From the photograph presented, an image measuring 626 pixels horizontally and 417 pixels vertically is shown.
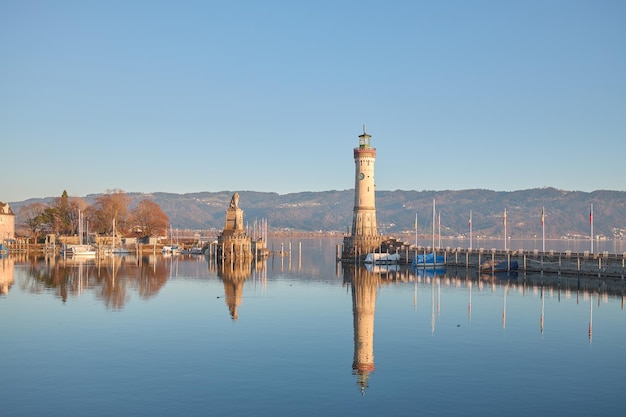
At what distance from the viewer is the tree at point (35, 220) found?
543ft

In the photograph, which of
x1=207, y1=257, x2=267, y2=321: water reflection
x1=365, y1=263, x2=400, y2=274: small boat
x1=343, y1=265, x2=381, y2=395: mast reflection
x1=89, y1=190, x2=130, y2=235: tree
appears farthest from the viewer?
x1=89, y1=190, x2=130, y2=235: tree

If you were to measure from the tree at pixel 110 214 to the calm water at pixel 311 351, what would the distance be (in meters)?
98.6

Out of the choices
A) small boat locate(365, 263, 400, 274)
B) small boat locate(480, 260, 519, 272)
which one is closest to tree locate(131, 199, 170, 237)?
small boat locate(365, 263, 400, 274)

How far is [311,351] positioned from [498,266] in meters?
58.3

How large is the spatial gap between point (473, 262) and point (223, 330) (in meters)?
62.7

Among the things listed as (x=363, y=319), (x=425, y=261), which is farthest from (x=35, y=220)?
(x=363, y=319)

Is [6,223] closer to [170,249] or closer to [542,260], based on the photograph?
[170,249]

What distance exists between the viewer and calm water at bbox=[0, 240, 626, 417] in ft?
83.1

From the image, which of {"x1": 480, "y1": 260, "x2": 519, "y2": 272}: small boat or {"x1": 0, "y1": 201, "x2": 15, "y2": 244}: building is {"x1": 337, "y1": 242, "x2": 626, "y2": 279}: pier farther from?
{"x1": 0, "y1": 201, "x2": 15, "y2": 244}: building

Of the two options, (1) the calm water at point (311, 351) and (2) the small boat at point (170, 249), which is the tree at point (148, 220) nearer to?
(2) the small boat at point (170, 249)

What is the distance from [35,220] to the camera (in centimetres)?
16650

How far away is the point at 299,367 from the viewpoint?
3081cm

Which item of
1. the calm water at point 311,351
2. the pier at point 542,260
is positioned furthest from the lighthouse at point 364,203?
the calm water at point 311,351

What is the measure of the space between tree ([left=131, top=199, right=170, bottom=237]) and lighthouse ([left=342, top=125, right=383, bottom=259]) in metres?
78.7
